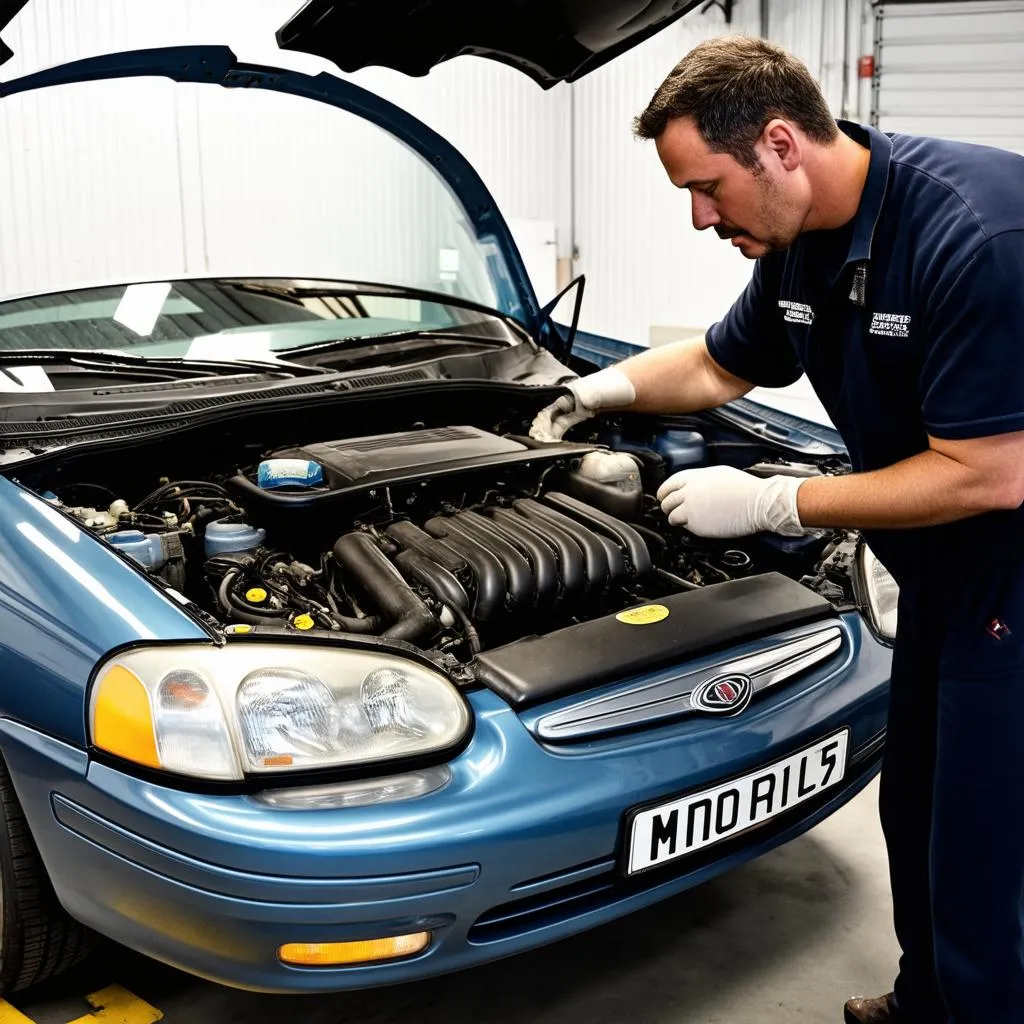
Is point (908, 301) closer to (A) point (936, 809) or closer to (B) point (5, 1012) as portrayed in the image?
(A) point (936, 809)

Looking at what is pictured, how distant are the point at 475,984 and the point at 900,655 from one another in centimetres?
88

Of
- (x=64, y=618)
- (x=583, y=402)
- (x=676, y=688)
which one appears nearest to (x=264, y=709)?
(x=64, y=618)

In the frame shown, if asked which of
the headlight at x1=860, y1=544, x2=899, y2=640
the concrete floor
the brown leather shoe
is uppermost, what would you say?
the headlight at x1=860, y1=544, x2=899, y2=640

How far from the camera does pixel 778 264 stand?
1776 millimetres

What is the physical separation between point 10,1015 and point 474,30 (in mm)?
2063

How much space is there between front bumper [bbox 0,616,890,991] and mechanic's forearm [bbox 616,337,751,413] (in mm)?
766

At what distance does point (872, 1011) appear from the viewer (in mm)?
1765

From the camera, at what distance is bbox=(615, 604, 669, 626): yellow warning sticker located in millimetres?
1728

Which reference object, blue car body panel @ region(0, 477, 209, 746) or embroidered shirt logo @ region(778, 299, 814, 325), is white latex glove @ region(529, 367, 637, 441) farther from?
blue car body panel @ region(0, 477, 209, 746)

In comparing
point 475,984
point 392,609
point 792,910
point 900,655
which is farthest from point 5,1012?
point 900,655

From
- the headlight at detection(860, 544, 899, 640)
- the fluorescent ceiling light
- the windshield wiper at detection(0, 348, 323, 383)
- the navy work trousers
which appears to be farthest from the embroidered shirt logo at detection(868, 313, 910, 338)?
the fluorescent ceiling light

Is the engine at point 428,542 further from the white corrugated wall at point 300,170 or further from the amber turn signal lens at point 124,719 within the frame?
the white corrugated wall at point 300,170

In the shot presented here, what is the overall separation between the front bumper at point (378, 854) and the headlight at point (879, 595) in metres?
0.41

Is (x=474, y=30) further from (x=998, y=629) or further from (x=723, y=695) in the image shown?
(x=998, y=629)
